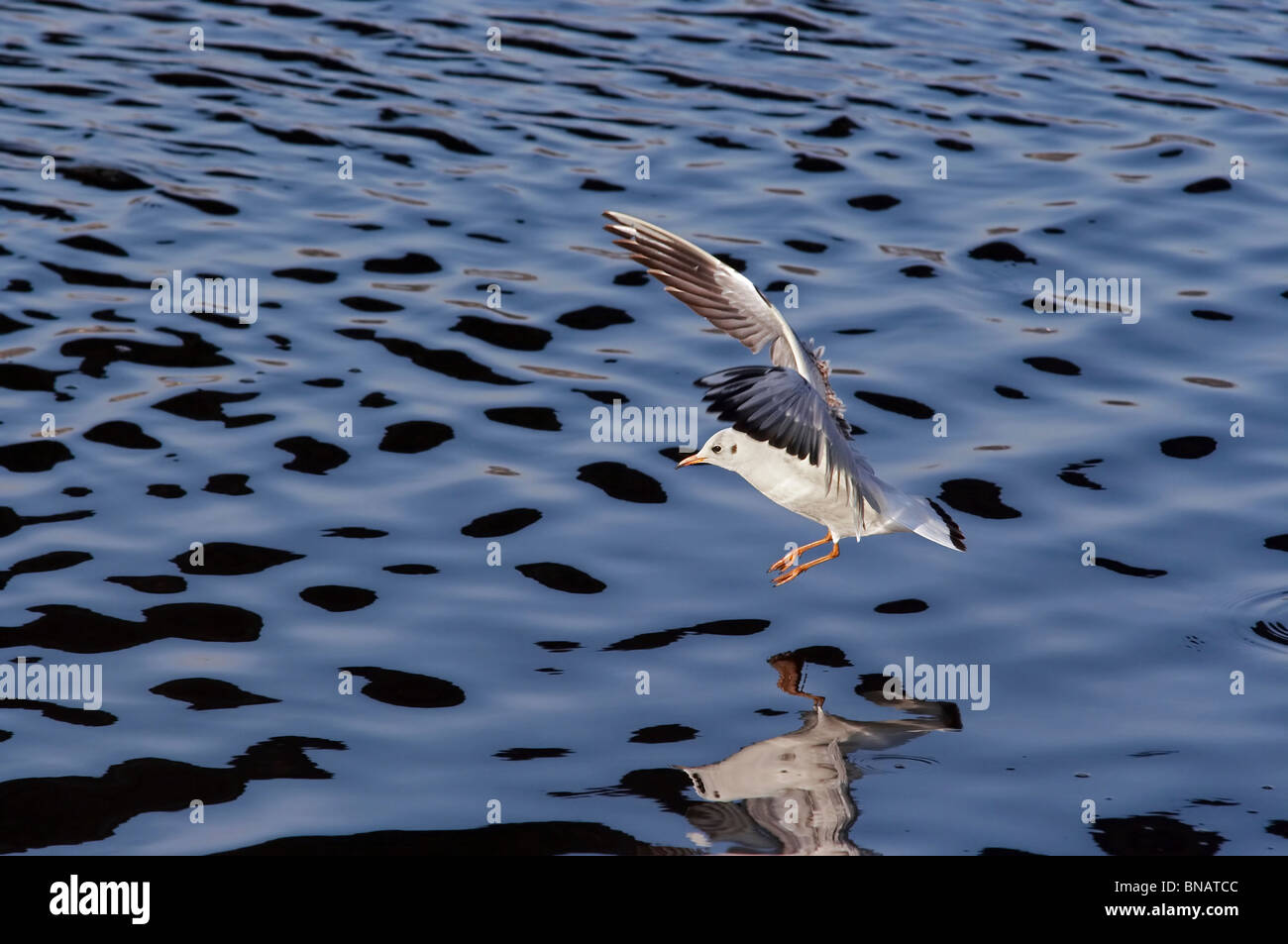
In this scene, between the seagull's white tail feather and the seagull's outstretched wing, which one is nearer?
the seagull's white tail feather

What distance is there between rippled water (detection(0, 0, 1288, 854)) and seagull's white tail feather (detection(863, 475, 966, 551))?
0.78 metres

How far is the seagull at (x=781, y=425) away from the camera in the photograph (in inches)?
298

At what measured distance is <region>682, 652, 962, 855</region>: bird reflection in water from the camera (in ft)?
23.6

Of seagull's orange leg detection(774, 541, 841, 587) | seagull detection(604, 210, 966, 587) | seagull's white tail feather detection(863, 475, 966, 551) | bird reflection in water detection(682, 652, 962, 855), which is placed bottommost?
bird reflection in water detection(682, 652, 962, 855)

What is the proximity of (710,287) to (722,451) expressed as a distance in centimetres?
118

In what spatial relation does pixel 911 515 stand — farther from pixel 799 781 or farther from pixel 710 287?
pixel 710 287

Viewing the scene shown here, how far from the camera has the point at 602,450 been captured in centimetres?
1088

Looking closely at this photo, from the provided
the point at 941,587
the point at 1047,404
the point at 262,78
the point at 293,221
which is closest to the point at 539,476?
the point at 941,587

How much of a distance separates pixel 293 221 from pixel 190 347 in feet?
8.70

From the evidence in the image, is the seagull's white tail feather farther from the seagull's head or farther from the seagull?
the seagull's head

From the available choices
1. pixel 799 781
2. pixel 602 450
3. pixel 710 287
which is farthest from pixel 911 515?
pixel 602 450

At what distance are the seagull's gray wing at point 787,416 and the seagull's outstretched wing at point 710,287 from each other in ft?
2.56

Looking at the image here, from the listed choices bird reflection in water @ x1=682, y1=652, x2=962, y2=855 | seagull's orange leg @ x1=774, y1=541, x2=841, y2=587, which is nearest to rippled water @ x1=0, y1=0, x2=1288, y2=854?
bird reflection in water @ x1=682, y1=652, x2=962, y2=855

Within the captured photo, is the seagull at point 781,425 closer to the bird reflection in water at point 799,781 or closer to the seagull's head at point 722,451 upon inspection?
the seagull's head at point 722,451
